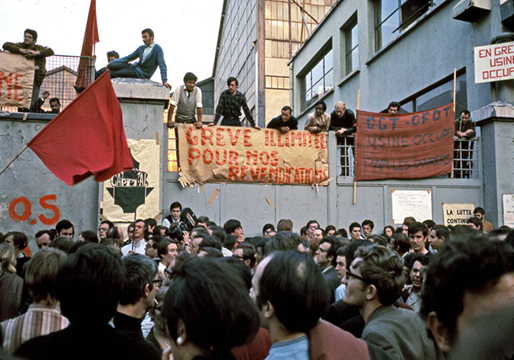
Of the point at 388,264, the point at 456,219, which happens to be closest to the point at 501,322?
the point at 388,264

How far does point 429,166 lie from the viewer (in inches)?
450

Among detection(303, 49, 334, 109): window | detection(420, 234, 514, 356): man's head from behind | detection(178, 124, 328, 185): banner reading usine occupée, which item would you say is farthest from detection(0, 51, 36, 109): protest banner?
detection(303, 49, 334, 109): window

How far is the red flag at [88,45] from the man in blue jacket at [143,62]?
474 mm

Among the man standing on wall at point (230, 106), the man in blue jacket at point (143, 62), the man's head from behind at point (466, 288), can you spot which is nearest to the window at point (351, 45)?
the man standing on wall at point (230, 106)

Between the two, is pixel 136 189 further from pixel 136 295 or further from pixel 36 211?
pixel 136 295

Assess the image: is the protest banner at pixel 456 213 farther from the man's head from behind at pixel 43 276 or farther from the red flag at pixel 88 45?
the man's head from behind at pixel 43 276

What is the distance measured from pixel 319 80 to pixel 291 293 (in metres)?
21.3

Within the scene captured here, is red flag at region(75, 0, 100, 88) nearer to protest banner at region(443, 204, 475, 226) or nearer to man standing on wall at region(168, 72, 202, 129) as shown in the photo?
man standing on wall at region(168, 72, 202, 129)

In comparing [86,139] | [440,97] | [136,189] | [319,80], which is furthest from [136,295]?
[319,80]

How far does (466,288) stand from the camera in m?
1.23

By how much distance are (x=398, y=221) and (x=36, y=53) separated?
28.9ft

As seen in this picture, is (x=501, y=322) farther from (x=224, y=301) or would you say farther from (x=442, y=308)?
(x=224, y=301)

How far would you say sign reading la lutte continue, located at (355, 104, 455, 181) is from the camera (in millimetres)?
11305

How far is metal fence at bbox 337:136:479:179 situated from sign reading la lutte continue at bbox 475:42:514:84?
1.51 meters
